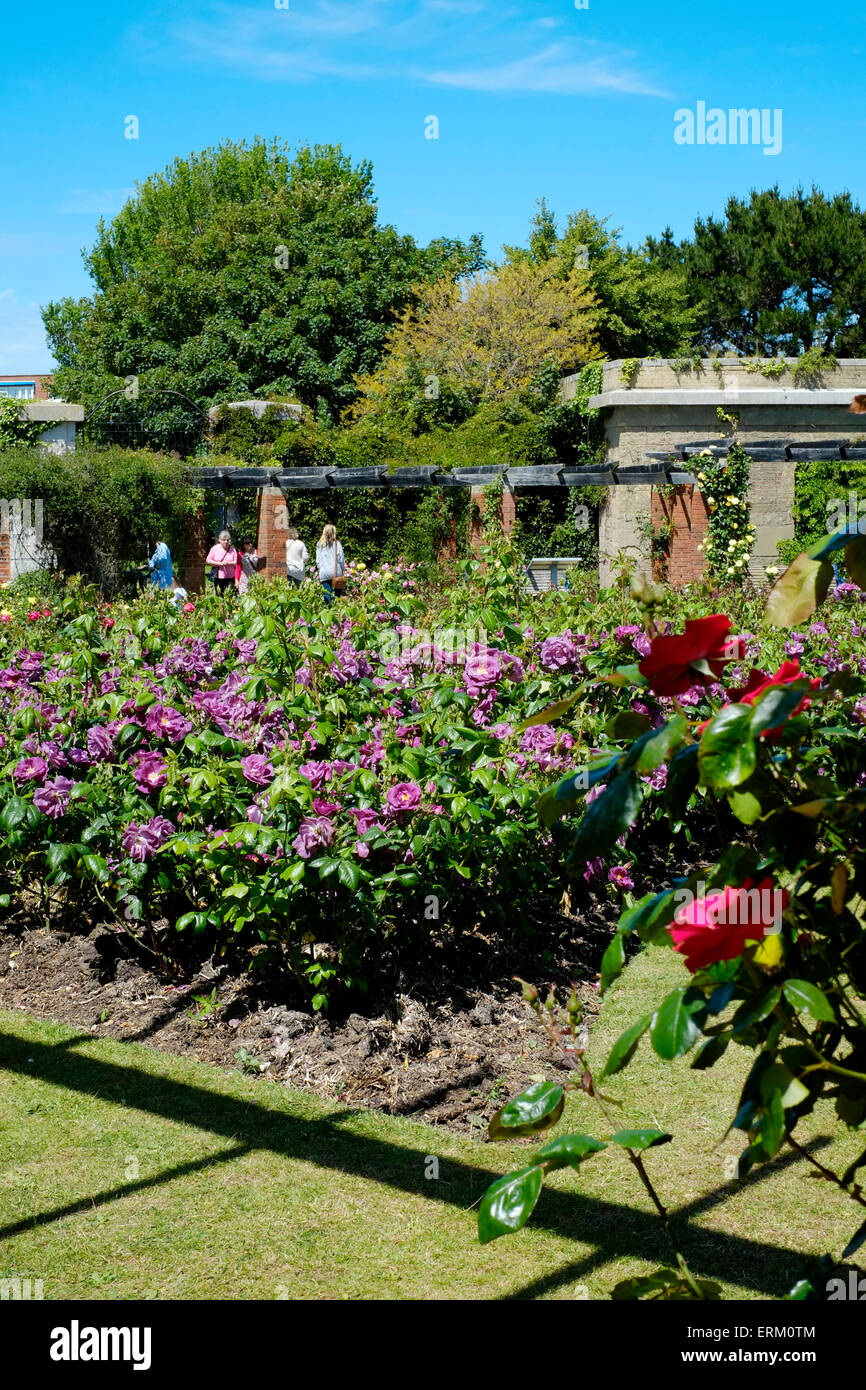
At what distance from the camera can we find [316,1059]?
391 centimetres

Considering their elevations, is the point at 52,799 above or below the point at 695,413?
below

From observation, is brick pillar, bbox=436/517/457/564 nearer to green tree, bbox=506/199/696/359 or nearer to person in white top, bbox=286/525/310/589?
person in white top, bbox=286/525/310/589

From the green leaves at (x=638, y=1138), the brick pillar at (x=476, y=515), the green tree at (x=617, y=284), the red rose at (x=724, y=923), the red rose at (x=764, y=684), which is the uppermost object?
the green tree at (x=617, y=284)

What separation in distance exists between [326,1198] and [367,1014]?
98cm

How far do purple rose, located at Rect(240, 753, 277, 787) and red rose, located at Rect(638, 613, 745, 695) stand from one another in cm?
284

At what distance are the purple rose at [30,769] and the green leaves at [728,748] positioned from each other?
144 inches

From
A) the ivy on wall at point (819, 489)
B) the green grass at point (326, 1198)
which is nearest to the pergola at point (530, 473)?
the ivy on wall at point (819, 489)

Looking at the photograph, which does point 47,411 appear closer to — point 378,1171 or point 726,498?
point 726,498

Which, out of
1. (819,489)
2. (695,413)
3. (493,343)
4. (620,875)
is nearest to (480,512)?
(695,413)

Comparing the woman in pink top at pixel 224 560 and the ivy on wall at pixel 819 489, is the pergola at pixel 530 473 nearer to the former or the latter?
the ivy on wall at pixel 819 489

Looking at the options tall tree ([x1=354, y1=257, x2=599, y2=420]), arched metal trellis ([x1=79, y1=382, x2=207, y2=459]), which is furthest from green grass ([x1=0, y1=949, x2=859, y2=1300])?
arched metal trellis ([x1=79, y1=382, x2=207, y2=459])

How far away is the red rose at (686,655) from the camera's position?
4.34ft

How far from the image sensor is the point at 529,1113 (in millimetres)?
1322
